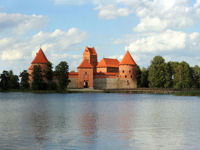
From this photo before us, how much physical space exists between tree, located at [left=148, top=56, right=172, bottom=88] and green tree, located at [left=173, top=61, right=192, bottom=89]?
1.68 metres

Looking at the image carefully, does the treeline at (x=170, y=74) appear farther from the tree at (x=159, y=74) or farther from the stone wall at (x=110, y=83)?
the stone wall at (x=110, y=83)

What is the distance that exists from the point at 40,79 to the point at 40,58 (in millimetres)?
11315

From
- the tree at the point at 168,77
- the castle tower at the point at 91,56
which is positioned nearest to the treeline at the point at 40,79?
the tree at the point at 168,77

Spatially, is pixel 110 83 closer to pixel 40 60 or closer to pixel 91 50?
pixel 40 60

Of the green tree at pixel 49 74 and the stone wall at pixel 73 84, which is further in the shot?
the stone wall at pixel 73 84

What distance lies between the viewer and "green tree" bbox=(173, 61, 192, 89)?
2586 inches

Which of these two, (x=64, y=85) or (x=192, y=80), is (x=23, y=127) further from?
(x=192, y=80)

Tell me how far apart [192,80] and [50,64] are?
30551mm

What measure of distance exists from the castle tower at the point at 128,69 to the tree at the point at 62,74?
823 inches

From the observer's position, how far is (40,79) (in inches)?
2530

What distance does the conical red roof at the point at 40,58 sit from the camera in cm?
7375

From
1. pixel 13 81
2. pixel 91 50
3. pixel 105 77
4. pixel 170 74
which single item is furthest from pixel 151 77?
pixel 91 50

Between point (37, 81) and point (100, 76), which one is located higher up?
point (100, 76)

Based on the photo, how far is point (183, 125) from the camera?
18.0 meters
